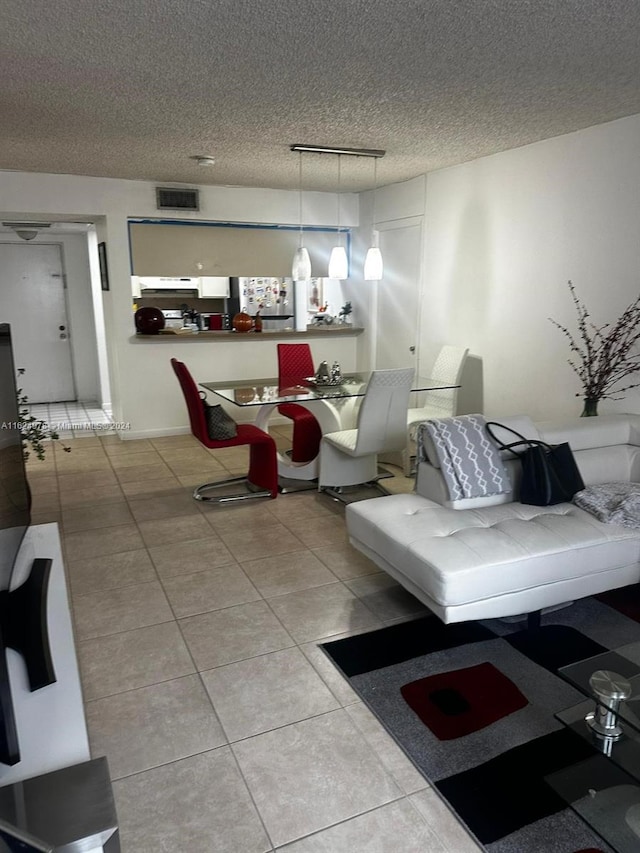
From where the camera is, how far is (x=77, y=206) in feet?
17.2

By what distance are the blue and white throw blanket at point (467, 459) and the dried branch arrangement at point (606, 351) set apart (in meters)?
1.03

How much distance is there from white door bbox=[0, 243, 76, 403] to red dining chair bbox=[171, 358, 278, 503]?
401 centimetres

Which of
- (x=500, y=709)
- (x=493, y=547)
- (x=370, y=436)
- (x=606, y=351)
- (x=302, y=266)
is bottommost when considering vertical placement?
(x=500, y=709)

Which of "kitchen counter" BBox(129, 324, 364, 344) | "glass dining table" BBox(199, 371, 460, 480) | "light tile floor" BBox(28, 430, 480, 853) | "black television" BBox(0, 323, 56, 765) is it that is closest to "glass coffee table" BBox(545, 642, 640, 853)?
"light tile floor" BBox(28, 430, 480, 853)

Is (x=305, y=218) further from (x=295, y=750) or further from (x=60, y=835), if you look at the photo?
(x=60, y=835)

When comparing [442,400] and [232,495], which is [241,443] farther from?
[442,400]

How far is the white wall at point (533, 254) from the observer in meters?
3.56

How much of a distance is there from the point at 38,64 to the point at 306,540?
266 centimetres

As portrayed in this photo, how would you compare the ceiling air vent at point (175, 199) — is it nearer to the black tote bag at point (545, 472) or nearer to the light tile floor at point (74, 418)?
the light tile floor at point (74, 418)

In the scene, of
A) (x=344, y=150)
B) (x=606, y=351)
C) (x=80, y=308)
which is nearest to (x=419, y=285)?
(x=344, y=150)

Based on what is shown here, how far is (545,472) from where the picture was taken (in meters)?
2.87

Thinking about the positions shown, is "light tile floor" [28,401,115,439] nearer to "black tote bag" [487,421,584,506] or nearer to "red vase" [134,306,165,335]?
"red vase" [134,306,165,335]

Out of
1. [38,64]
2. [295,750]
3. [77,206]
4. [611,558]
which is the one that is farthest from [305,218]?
[295,750]

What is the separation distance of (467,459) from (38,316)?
623 cm
